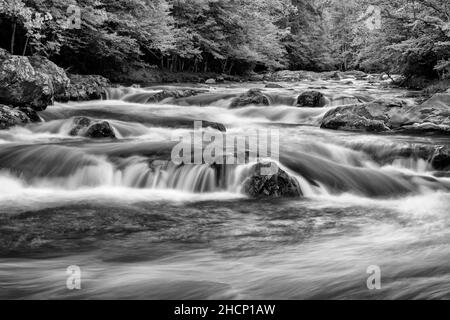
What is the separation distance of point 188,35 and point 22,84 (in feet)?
39.5

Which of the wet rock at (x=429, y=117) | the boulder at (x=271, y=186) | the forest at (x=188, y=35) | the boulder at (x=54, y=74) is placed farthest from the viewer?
the forest at (x=188, y=35)

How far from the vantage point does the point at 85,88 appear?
14602 mm

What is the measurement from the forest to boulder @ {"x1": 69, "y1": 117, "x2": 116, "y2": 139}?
295 cm

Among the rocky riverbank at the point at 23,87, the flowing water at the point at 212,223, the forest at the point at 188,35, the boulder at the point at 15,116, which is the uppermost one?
the forest at the point at 188,35

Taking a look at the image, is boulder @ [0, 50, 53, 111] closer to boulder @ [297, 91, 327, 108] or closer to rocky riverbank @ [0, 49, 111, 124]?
rocky riverbank @ [0, 49, 111, 124]

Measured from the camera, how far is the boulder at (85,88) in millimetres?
13969

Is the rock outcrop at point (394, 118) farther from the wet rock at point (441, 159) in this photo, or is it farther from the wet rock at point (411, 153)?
the wet rock at point (441, 159)

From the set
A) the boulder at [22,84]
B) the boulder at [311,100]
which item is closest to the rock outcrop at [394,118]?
the boulder at [311,100]

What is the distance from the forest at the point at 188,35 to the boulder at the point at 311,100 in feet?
9.76

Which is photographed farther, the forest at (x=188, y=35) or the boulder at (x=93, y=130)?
the forest at (x=188, y=35)

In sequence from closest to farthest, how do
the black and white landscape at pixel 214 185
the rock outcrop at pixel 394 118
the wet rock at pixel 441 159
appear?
the black and white landscape at pixel 214 185 → the wet rock at pixel 441 159 → the rock outcrop at pixel 394 118

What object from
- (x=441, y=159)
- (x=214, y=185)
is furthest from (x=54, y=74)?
(x=441, y=159)

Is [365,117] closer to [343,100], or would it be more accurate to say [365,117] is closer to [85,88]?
[343,100]

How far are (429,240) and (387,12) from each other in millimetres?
13027
